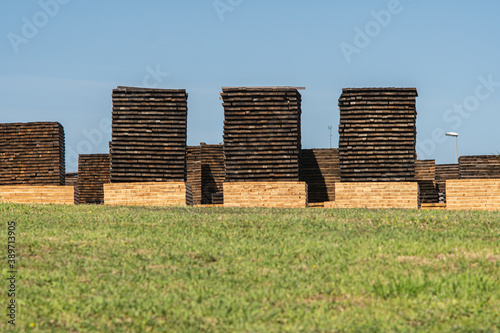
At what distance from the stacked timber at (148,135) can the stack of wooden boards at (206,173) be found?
7.28 metres

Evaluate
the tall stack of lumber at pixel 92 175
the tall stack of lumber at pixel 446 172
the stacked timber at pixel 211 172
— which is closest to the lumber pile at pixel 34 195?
the stacked timber at pixel 211 172

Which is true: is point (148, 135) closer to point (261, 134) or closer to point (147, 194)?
point (147, 194)

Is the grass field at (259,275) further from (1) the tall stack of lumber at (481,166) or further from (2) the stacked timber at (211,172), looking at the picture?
(1) the tall stack of lumber at (481,166)

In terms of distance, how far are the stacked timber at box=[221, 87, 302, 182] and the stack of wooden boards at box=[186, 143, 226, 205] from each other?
25.1 ft

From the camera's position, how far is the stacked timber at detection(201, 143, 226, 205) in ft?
115

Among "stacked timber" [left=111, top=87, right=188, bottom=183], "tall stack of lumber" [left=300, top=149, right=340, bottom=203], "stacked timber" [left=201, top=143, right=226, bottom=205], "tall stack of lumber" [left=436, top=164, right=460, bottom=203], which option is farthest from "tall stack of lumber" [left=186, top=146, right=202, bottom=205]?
"tall stack of lumber" [left=436, top=164, right=460, bottom=203]

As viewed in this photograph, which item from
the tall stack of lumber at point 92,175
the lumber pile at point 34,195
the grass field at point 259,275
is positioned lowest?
the grass field at point 259,275

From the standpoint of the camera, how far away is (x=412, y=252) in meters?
14.1

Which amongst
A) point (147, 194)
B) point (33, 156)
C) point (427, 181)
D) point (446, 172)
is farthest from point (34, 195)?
point (446, 172)

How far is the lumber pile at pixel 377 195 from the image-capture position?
25.8 meters

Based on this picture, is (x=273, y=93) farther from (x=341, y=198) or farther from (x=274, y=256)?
(x=274, y=256)

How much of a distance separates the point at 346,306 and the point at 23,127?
25923 millimetres

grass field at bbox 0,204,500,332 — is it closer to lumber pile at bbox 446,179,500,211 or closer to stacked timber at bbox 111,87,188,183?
lumber pile at bbox 446,179,500,211

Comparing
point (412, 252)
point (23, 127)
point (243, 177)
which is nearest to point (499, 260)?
point (412, 252)
